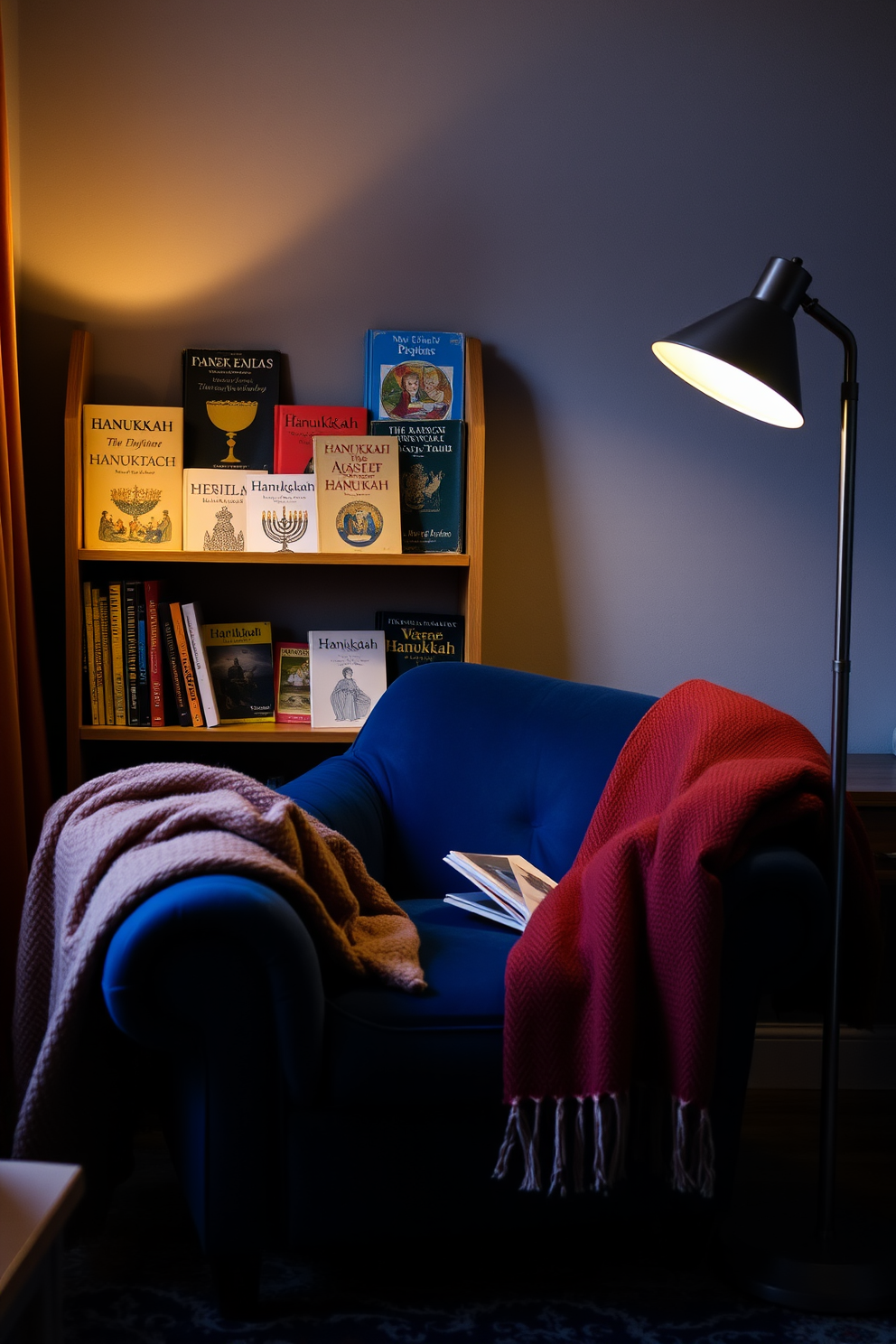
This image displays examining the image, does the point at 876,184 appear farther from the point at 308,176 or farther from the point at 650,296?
the point at 308,176

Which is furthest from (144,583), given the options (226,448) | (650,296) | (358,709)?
(650,296)

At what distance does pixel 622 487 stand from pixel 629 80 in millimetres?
889

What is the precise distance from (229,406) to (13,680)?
0.78 meters

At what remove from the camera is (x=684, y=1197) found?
1.48 meters

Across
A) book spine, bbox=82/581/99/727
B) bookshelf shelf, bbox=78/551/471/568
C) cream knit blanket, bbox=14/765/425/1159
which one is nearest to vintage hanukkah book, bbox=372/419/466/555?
bookshelf shelf, bbox=78/551/471/568

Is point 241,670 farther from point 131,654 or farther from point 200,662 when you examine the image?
point 131,654

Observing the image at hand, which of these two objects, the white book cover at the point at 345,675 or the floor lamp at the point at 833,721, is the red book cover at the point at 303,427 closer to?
the white book cover at the point at 345,675

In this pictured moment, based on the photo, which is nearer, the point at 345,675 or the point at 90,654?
the point at 90,654

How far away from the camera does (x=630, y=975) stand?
54.6 inches

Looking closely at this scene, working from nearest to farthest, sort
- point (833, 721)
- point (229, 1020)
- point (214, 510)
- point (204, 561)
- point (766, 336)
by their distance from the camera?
1. point (229, 1020)
2. point (766, 336)
3. point (833, 721)
4. point (204, 561)
5. point (214, 510)

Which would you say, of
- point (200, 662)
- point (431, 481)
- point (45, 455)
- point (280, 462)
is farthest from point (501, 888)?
point (45, 455)

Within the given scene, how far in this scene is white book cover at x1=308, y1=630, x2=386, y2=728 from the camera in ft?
7.71

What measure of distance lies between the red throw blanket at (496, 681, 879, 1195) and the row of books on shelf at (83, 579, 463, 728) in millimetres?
960

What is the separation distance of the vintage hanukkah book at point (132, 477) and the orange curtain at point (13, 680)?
0.60 ft
